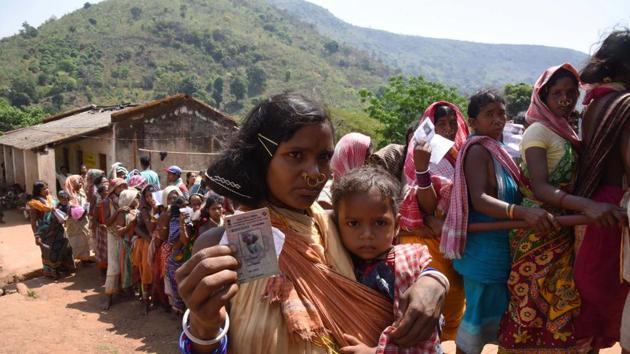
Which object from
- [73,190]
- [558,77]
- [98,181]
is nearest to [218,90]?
[73,190]

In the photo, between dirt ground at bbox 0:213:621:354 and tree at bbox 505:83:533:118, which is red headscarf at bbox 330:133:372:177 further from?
tree at bbox 505:83:533:118

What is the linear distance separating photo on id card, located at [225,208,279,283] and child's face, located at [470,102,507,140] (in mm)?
1971

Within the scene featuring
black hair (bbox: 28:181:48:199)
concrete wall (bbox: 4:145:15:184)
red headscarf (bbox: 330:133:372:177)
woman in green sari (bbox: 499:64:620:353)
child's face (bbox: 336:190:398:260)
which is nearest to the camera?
child's face (bbox: 336:190:398:260)

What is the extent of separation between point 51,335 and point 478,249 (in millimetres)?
6423

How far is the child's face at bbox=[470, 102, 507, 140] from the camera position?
113 inches

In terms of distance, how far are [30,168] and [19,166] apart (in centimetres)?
260

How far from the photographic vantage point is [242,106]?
7881 centimetres

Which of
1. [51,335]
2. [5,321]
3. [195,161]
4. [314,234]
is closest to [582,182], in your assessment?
[314,234]

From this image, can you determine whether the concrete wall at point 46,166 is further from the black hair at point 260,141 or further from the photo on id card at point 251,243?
the photo on id card at point 251,243

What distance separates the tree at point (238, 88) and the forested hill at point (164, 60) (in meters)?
0.17

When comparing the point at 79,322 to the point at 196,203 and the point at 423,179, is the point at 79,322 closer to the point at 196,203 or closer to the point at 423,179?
the point at 196,203

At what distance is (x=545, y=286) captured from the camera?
2516 millimetres

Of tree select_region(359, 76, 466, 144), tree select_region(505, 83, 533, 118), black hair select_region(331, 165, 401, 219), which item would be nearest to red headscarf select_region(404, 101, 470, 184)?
black hair select_region(331, 165, 401, 219)

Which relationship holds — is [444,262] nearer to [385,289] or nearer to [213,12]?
[385,289]
